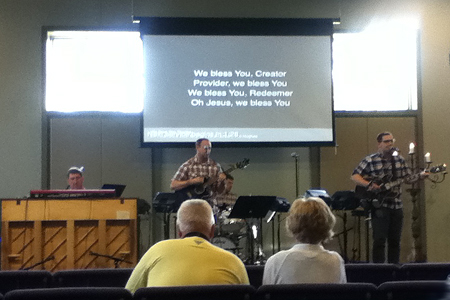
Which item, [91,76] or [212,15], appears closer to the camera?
[91,76]

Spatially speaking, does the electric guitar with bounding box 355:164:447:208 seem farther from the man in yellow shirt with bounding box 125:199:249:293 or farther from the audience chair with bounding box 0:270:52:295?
the audience chair with bounding box 0:270:52:295

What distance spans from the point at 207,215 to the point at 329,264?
0.70 m

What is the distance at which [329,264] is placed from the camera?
2949 millimetres

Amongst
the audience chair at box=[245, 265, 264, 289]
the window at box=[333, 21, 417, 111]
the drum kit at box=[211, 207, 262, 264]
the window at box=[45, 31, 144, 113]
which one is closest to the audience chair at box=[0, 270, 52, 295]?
the audience chair at box=[245, 265, 264, 289]

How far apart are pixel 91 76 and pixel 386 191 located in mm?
4240

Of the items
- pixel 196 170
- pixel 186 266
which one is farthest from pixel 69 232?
pixel 186 266

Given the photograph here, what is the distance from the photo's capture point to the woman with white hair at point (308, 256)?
2.93m

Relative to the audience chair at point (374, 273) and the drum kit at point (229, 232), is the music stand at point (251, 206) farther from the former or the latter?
the audience chair at point (374, 273)

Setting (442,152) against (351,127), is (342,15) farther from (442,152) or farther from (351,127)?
(442,152)

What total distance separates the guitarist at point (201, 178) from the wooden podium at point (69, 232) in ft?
3.17

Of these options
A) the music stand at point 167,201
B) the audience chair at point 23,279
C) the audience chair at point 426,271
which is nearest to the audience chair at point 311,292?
the audience chair at point 426,271

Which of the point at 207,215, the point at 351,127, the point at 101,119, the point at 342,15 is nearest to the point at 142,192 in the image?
the point at 101,119

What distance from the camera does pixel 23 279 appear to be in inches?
118

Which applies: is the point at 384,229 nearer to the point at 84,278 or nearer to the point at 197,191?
the point at 197,191
